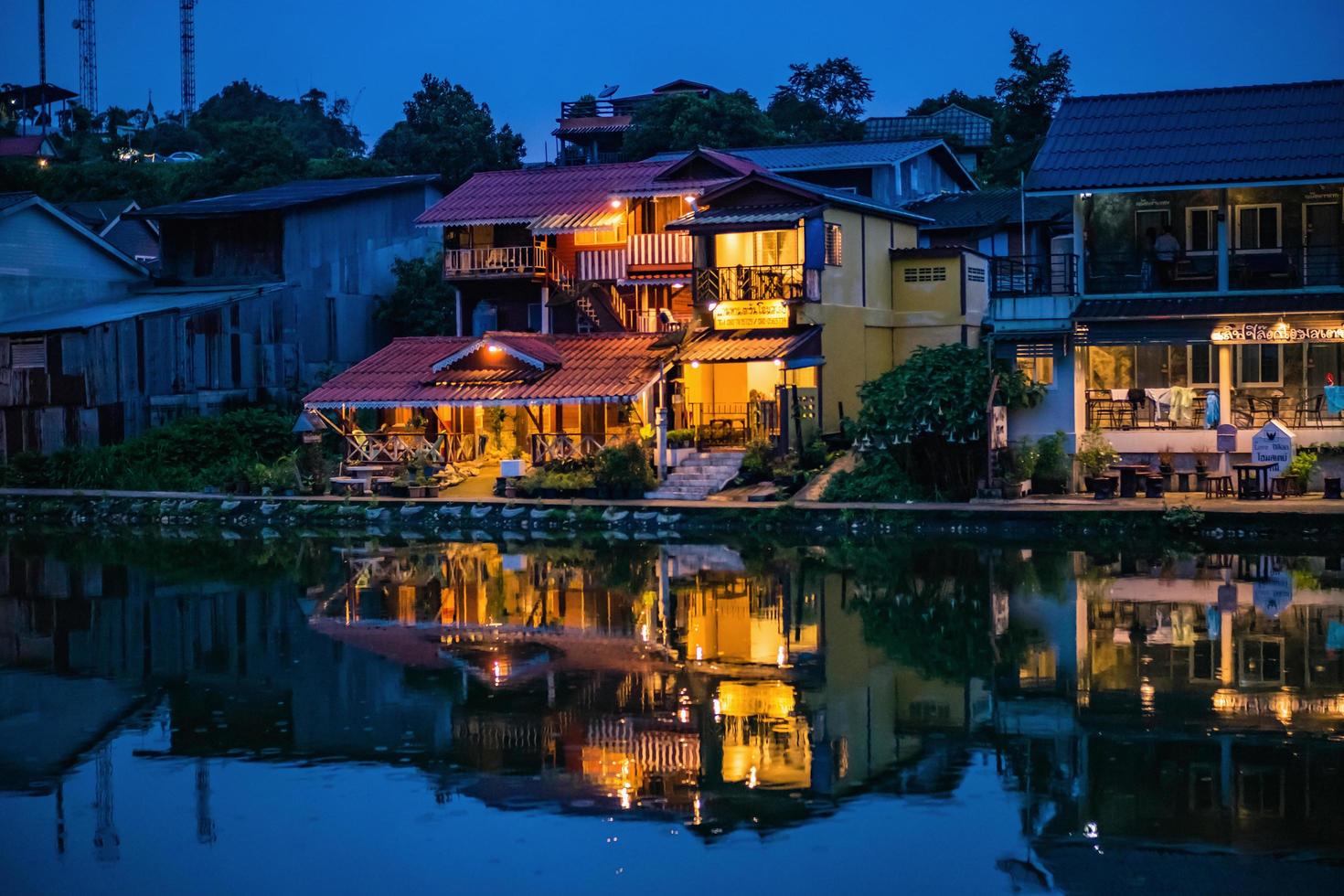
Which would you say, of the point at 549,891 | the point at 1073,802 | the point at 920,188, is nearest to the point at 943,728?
the point at 1073,802

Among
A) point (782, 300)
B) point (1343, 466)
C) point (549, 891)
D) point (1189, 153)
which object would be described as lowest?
point (549, 891)

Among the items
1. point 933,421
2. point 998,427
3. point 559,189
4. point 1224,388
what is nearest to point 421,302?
point 559,189

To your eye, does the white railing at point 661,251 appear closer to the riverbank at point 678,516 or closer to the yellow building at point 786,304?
the yellow building at point 786,304

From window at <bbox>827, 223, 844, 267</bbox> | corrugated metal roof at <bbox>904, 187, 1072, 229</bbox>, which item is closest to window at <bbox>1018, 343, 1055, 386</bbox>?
window at <bbox>827, 223, 844, 267</bbox>

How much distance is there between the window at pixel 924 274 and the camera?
42.0 metres

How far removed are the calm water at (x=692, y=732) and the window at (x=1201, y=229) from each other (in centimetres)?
956

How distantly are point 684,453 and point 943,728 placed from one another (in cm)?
2117

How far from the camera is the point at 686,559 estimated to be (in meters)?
27.5

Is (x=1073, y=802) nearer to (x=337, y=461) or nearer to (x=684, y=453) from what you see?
(x=684, y=453)

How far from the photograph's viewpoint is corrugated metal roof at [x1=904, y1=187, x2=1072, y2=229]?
46281 mm

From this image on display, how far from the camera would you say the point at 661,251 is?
4159 centimetres

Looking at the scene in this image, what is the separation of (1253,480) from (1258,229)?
19.3 feet

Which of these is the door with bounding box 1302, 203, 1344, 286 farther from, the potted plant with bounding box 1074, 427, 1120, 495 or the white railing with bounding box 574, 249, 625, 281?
the white railing with bounding box 574, 249, 625, 281

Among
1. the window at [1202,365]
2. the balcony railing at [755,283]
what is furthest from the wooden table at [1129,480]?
the balcony railing at [755,283]
